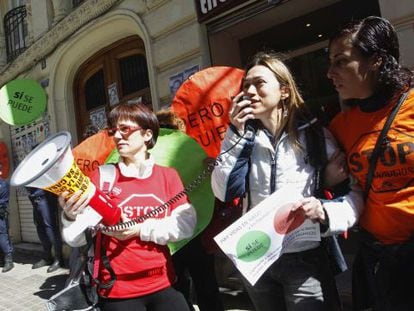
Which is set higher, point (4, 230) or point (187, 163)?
point (187, 163)

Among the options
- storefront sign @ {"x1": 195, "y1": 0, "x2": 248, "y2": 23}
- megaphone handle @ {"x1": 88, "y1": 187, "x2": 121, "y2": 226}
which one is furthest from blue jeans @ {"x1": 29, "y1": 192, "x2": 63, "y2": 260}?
megaphone handle @ {"x1": 88, "y1": 187, "x2": 121, "y2": 226}

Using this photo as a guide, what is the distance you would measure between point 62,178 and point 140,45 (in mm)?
5800

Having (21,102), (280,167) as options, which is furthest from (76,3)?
(280,167)

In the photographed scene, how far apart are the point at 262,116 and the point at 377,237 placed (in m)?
0.72

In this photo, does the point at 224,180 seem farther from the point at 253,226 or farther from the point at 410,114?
the point at 410,114

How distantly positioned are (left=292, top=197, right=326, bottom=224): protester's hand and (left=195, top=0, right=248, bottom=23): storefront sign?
377cm

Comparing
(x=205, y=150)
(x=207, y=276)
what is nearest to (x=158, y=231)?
(x=205, y=150)

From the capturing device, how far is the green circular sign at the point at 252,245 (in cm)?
161

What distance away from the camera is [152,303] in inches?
76.6

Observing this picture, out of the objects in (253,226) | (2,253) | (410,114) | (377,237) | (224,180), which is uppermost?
(410,114)

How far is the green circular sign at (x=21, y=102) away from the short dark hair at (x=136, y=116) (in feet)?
19.0

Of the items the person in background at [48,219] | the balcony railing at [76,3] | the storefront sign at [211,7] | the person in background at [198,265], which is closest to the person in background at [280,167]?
the person in background at [198,265]

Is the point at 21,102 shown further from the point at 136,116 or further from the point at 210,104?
the point at 136,116

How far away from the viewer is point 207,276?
2.91m
